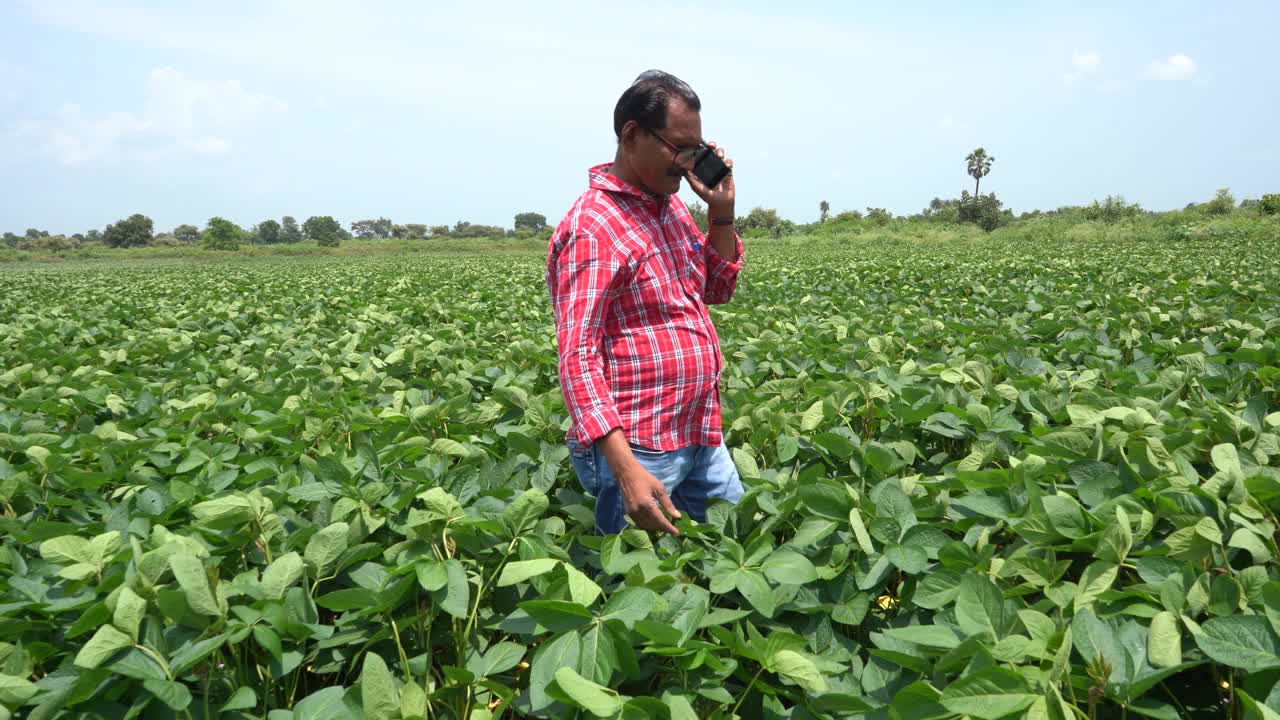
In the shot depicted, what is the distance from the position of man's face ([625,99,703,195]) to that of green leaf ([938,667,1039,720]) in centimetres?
139

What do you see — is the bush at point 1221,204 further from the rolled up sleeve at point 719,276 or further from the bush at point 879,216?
the rolled up sleeve at point 719,276

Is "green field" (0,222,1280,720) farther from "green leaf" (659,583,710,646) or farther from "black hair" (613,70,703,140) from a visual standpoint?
"black hair" (613,70,703,140)

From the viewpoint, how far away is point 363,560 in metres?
1.54

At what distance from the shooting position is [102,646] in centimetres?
112

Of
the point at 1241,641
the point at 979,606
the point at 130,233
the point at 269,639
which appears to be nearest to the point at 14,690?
the point at 269,639

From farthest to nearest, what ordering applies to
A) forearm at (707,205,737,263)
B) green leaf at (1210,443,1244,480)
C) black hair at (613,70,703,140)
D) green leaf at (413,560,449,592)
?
1. forearm at (707,205,737,263)
2. black hair at (613,70,703,140)
3. green leaf at (1210,443,1244,480)
4. green leaf at (413,560,449,592)

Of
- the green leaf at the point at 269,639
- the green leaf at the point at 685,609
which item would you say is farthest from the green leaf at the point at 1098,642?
the green leaf at the point at 269,639

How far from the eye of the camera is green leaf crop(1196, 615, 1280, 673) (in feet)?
3.45

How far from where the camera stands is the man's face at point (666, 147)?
1.86 m

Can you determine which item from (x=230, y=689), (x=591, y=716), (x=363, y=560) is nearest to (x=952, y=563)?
(x=591, y=716)

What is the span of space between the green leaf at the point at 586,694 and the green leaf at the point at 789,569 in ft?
1.53

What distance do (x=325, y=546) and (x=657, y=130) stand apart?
128cm

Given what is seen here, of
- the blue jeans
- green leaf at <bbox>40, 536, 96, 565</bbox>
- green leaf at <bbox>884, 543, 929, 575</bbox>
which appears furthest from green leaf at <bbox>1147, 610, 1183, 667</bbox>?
green leaf at <bbox>40, 536, 96, 565</bbox>

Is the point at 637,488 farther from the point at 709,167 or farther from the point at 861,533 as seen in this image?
the point at 709,167
